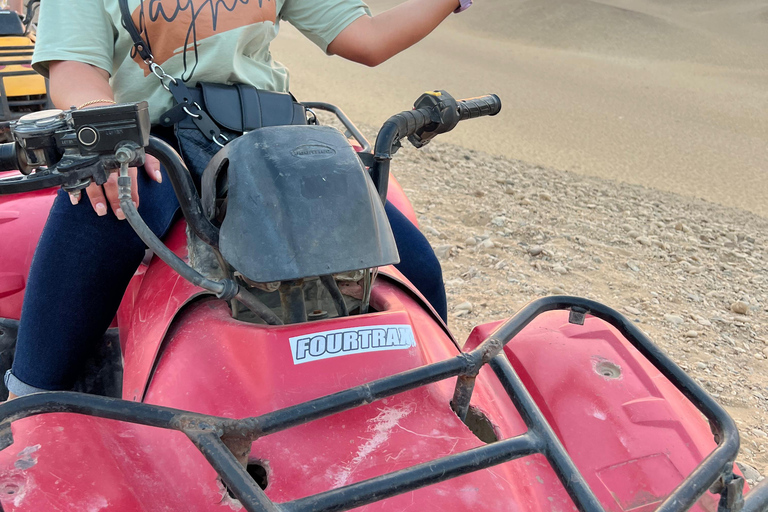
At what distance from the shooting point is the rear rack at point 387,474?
94 cm

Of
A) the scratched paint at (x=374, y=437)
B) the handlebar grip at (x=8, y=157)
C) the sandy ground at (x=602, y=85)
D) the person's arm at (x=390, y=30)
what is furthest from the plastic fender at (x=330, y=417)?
the sandy ground at (x=602, y=85)

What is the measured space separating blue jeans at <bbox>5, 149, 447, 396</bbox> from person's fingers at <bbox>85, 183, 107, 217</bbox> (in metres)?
0.13

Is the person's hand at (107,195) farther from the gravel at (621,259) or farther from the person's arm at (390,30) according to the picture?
the gravel at (621,259)

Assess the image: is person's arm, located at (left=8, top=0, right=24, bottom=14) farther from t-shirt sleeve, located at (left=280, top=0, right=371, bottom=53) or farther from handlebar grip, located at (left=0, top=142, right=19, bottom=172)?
handlebar grip, located at (left=0, top=142, right=19, bottom=172)

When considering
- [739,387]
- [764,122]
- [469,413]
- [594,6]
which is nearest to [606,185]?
[739,387]

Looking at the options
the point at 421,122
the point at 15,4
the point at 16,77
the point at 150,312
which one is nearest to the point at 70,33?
the point at 150,312

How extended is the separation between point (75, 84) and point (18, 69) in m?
2.40

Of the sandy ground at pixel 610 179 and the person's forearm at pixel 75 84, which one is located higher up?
the person's forearm at pixel 75 84

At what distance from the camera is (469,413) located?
4.30 feet

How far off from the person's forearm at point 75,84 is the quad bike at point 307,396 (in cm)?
38

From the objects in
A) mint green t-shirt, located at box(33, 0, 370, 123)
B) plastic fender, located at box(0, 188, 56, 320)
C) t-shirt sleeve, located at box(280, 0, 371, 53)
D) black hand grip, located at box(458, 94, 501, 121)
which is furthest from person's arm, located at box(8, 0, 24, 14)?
black hand grip, located at box(458, 94, 501, 121)

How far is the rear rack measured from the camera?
36.9 inches

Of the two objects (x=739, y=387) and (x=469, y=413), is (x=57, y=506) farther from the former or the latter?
(x=739, y=387)

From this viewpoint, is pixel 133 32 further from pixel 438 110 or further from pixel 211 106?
pixel 438 110
